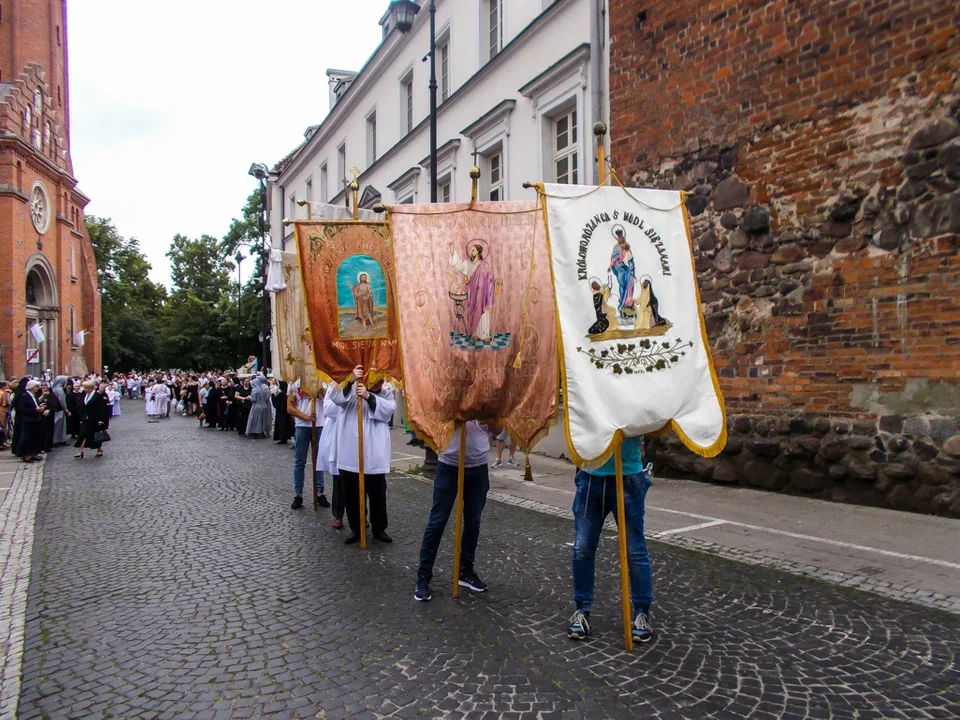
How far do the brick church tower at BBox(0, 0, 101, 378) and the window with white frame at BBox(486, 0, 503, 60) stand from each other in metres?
29.4

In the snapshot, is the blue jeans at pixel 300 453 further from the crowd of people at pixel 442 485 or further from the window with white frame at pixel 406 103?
the window with white frame at pixel 406 103

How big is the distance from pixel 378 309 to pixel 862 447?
5607 millimetres

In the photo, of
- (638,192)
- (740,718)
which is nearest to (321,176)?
(638,192)

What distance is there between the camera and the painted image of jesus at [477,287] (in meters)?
5.20

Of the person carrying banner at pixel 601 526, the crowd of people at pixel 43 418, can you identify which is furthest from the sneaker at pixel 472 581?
the crowd of people at pixel 43 418

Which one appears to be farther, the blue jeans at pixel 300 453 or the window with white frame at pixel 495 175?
the window with white frame at pixel 495 175

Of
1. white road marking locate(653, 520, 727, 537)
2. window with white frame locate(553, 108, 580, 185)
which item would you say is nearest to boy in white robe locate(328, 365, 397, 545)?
white road marking locate(653, 520, 727, 537)

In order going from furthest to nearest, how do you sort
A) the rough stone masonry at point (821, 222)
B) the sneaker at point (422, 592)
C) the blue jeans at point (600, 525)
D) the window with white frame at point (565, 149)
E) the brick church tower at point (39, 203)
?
the brick church tower at point (39, 203) → the window with white frame at point (565, 149) → the rough stone masonry at point (821, 222) → the sneaker at point (422, 592) → the blue jeans at point (600, 525)

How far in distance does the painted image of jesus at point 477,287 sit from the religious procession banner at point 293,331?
12.3ft

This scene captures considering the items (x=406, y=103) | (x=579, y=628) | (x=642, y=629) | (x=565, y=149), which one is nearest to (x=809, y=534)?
(x=642, y=629)

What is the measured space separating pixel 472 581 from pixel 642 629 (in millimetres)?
1487

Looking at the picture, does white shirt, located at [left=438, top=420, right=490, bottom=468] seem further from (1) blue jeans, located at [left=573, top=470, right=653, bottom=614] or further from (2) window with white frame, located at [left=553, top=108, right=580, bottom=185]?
(2) window with white frame, located at [left=553, top=108, right=580, bottom=185]

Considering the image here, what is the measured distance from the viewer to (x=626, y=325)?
4484 mm

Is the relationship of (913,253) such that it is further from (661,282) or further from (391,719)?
(391,719)
